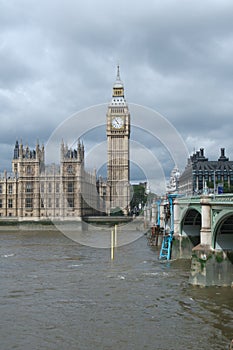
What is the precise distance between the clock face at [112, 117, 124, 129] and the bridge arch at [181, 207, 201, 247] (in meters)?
86.7

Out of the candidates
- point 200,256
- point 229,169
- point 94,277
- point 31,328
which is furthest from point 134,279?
point 229,169

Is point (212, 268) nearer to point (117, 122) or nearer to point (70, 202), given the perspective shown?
point (70, 202)

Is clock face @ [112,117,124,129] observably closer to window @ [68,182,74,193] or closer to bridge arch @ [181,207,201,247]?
window @ [68,182,74,193]

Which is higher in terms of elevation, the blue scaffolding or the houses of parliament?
the houses of parliament

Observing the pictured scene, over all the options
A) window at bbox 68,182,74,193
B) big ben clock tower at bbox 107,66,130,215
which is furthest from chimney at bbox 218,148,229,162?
window at bbox 68,182,74,193

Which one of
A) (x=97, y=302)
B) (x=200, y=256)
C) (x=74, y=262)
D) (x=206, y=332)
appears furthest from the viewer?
(x=74, y=262)

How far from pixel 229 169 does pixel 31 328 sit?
11642 cm

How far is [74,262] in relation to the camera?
37.9 meters

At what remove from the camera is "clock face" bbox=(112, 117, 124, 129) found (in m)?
126

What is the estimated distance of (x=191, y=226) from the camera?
41.0 meters

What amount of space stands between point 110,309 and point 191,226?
2023 centimetres

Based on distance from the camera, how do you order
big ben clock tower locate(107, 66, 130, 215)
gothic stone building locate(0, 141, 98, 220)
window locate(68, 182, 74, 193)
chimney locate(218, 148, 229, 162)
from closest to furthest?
gothic stone building locate(0, 141, 98, 220) < window locate(68, 182, 74, 193) < big ben clock tower locate(107, 66, 130, 215) < chimney locate(218, 148, 229, 162)

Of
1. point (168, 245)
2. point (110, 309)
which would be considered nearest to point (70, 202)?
point (168, 245)

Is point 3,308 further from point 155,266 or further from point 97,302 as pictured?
point 155,266
